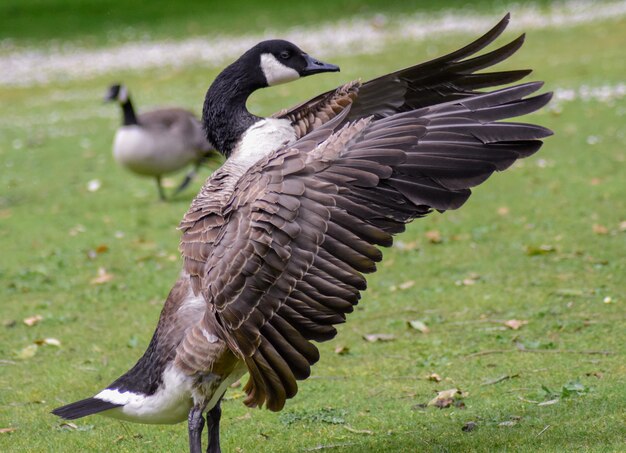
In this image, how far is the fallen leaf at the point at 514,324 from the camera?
657 centimetres

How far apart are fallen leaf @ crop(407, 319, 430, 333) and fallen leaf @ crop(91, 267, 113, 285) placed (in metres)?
3.13

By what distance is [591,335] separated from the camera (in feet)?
20.5

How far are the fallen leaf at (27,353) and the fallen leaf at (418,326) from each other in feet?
9.27

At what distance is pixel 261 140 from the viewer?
5.14m

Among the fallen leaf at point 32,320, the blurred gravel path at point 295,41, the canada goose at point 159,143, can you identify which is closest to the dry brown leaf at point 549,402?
the fallen leaf at point 32,320

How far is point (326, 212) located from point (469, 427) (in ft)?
5.19

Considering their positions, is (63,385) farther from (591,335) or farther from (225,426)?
(591,335)

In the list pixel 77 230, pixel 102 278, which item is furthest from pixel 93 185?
pixel 102 278

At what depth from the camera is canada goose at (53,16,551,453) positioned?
4.08 m

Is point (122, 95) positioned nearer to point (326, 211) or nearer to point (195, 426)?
point (195, 426)

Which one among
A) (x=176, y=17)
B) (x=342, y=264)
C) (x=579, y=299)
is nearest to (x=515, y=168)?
(x=579, y=299)

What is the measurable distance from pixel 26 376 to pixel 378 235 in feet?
11.0

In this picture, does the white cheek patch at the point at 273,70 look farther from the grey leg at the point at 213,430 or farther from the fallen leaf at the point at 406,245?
the fallen leaf at the point at 406,245

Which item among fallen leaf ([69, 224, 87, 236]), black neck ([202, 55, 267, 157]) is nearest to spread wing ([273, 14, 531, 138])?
black neck ([202, 55, 267, 157])
